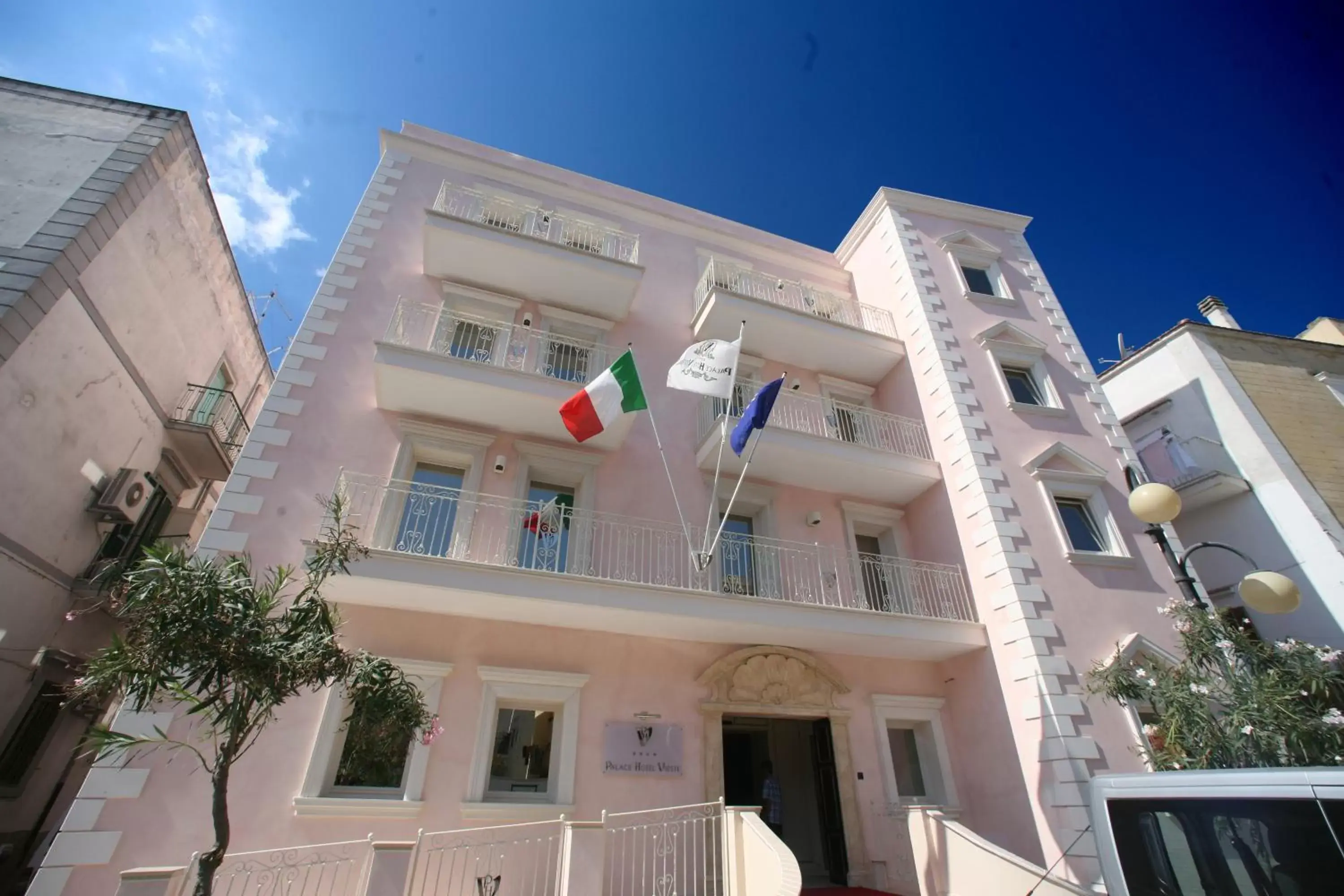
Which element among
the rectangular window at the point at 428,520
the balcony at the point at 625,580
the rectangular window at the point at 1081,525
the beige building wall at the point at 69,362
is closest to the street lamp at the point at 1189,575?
the balcony at the point at 625,580

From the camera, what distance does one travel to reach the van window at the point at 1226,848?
362 centimetres

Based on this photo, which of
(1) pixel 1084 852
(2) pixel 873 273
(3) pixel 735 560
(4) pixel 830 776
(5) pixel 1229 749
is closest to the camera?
(5) pixel 1229 749

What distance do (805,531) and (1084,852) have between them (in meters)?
5.49

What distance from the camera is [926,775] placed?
949cm

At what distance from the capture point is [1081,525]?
10734 millimetres

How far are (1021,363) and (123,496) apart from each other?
1689 cm

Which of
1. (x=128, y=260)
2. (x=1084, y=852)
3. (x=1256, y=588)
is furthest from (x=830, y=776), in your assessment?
(x=128, y=260)

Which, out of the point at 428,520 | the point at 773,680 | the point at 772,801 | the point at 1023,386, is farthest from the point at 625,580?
the point at 1023,386

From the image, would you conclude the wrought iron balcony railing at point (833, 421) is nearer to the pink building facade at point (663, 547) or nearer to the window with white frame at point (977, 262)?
the pink building facade at point (663, 547)

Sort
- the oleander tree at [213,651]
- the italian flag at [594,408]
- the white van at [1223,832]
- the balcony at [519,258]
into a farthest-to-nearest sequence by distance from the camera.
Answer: the balcony at [519,258], the italian flag at [594,408], the oleander tree at [213,651], the white van at [1223,832]

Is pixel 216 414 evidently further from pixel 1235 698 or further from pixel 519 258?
pixel 1235 698

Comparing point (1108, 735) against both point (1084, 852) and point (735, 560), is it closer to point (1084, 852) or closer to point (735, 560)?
point (1084, 852)

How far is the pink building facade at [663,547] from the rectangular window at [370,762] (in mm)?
51

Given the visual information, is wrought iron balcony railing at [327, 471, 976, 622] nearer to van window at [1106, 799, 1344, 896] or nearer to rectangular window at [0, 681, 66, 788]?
van window at [1106, 799, 1344, 896]
